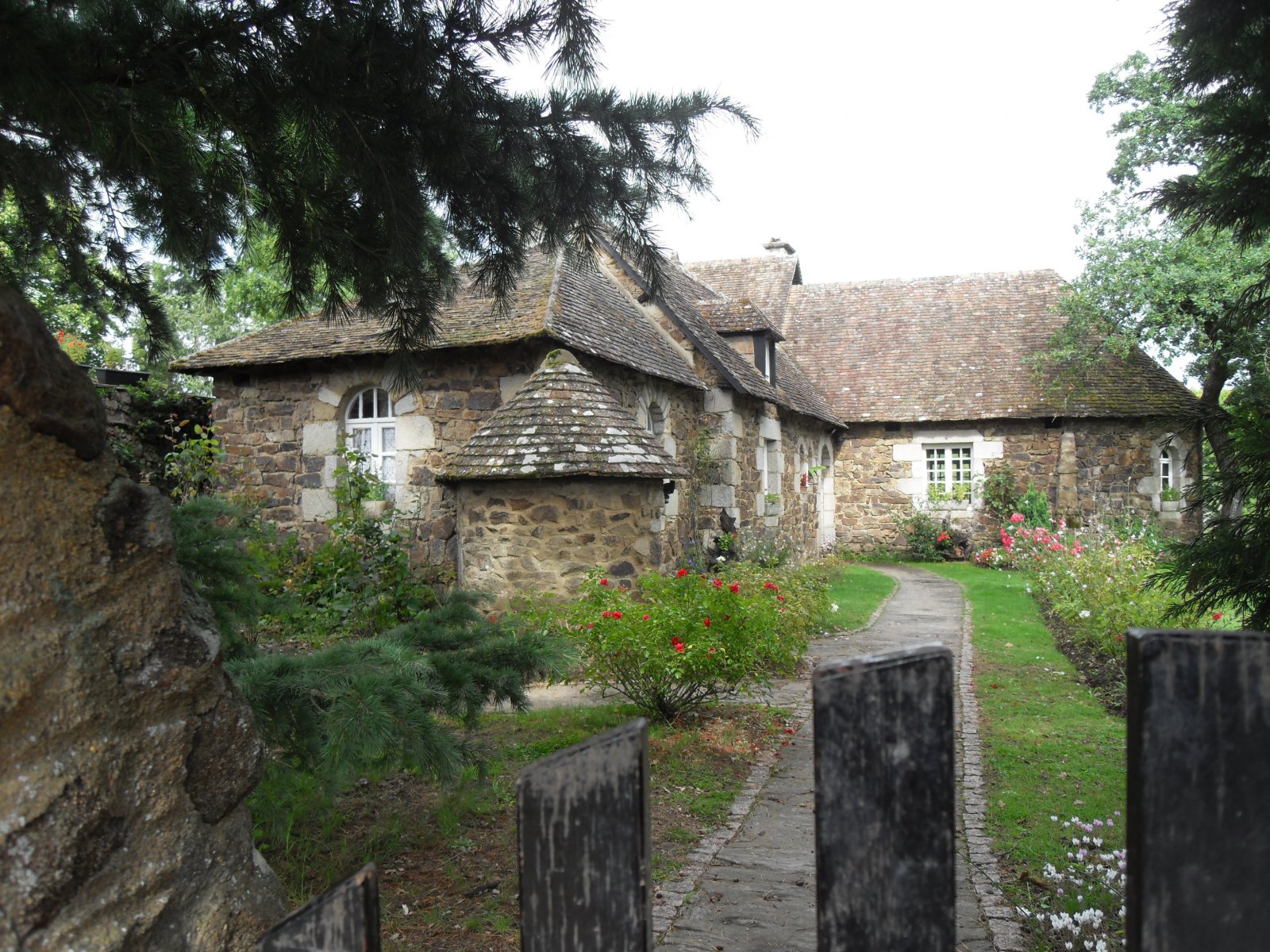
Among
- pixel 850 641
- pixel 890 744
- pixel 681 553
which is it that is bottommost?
pixel 850 641

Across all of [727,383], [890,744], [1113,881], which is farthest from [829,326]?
[890,744]

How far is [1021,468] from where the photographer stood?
19422 millimetres

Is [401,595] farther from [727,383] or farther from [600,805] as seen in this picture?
[600,805]

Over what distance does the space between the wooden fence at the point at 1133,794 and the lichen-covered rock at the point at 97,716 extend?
715 millimetres

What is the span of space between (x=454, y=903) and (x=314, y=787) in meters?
0.78

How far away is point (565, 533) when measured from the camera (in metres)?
8.74

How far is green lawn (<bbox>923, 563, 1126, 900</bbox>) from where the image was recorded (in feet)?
14.7

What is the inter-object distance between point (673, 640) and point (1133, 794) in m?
5.24

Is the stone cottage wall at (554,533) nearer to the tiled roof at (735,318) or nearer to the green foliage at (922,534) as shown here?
the tiled roof at (735,318)

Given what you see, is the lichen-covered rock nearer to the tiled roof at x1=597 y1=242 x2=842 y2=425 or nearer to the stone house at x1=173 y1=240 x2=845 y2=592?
the stone house at x1=173 y1=240 x2=845 y2=592

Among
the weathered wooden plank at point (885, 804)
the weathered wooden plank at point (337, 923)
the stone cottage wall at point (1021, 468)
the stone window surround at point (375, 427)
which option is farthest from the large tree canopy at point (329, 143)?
the stone cottage wall at point (1021, 468)

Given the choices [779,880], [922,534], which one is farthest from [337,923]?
[922,534]

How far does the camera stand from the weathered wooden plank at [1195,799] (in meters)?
0.89

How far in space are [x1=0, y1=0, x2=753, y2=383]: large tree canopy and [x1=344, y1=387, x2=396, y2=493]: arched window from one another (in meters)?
7.33
